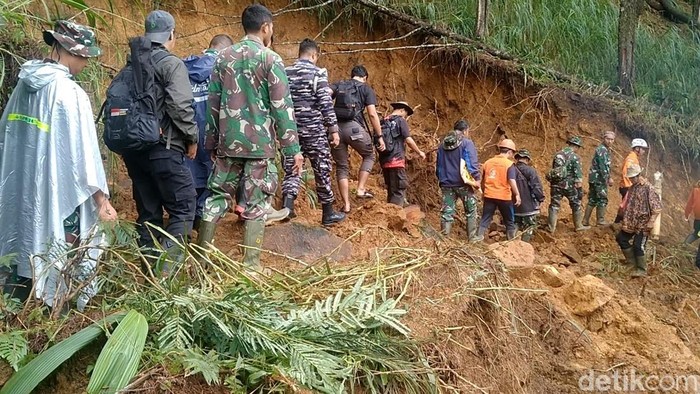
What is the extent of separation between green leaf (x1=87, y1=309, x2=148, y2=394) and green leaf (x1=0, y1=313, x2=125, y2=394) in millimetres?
193

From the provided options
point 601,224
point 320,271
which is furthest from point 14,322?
point 601,224

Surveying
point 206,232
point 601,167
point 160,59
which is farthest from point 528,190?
point 160,59

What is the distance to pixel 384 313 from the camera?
156 inches

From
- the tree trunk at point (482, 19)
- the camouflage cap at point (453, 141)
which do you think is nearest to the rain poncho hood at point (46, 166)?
the camouflage cap at point (453, 141)

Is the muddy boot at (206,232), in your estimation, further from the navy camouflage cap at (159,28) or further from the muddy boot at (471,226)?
the muddy boot at (471,226)

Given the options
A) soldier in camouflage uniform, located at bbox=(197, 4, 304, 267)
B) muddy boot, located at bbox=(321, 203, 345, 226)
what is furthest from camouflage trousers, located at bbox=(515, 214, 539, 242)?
soldier in camouflage uniform, located at bbox=(197, 4, 304, 267)

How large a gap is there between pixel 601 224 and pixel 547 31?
3.60 meters

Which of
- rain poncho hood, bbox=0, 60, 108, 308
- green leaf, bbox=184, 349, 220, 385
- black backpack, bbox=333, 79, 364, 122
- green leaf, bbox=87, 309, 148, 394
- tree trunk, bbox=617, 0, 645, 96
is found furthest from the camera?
tree trunk, bbox=617, 0, 645, 96

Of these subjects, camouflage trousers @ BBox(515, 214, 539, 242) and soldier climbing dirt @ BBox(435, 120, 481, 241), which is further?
camouflage trousers @ BBox(515, 214, 539, 242)

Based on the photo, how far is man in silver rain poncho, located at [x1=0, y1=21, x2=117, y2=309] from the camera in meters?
4.45

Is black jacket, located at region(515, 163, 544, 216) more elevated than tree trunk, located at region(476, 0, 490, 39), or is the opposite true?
tree trunk, located at region(476, 0, 490, 39)

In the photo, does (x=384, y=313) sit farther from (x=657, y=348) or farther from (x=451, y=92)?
(x=451, y=92)

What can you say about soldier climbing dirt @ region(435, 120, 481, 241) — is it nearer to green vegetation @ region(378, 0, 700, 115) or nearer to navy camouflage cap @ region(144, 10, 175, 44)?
green vegetation @ region(378, 0, 700, 115)

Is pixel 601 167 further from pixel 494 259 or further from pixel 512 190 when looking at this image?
pixel 494 259
